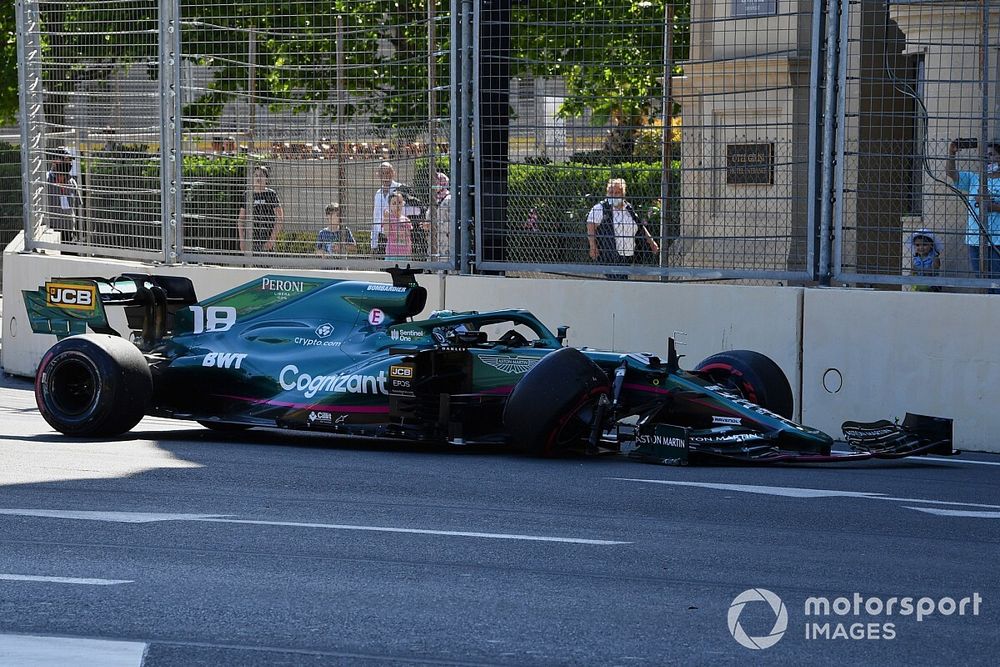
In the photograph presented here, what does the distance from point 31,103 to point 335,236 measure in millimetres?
3971

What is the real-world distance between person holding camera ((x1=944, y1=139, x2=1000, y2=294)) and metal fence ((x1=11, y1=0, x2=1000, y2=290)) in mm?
26

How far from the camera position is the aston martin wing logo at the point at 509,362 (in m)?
8.59

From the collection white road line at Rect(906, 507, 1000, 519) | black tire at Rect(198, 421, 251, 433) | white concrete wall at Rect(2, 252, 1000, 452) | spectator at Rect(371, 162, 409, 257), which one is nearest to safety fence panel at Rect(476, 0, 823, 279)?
white concrete wall at Rect(2, 252, 1000, 452)

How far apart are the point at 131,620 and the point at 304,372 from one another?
4584 mm

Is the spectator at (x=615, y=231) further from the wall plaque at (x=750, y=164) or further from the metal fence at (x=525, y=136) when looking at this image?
the wall plaque at (x=750, y=164)

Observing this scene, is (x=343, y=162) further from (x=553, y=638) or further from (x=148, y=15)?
(x=553, y=638)

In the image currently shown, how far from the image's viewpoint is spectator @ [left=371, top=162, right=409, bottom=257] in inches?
473

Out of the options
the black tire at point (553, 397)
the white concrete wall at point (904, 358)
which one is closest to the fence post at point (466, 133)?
the white concrete wall at point (904, 358)

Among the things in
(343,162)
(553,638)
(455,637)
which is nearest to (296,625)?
(455,637)

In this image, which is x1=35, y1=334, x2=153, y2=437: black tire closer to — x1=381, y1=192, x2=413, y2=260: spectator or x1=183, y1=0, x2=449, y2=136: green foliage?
x1=381, y1=192, x2=413, y2=260: spectator

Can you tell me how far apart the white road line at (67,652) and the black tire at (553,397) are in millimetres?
4144

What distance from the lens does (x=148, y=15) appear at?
1367 cm

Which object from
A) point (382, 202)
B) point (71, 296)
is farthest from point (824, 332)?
point (71, 296)

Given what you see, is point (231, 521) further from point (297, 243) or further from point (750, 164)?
point (297, 243)
